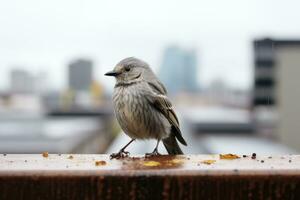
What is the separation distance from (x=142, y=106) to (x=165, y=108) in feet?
0.76

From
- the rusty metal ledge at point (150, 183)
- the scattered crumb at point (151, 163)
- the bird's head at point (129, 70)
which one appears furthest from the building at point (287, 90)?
the rusty metal ledge at point (150, 183)

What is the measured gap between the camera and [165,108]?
578cm

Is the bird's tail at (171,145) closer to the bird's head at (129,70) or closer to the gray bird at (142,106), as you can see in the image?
the gray bird at (142,106)

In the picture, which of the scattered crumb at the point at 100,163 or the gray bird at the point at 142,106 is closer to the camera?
the scattered crumb at the point at 100,163

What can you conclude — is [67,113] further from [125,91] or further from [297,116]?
[125,91]

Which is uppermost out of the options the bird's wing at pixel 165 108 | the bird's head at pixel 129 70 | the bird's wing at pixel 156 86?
the bird's head at pixel 129 70

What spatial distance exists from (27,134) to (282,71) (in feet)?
99.1

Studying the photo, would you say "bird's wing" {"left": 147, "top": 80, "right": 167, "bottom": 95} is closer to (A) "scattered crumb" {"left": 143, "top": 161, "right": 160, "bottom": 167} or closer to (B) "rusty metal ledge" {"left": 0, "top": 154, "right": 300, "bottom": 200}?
(A) "scattered crumb" {"left": 143, "top": 161, "right": 160, "bottom": 167}

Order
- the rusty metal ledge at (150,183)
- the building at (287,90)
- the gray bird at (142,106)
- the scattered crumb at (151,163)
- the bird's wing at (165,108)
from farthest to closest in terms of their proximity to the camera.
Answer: the building at (287,90) < the bird's wing at (165,108) < the gray bird at (142,106) < the scattered crumb at (151,163) < the rusty metal ledge at (150,183)

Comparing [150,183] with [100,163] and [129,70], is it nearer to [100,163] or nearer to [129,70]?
[100,163]

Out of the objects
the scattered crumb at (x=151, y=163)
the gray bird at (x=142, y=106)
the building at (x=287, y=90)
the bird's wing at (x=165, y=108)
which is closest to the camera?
the scattered crumb at (x=151, y=163)

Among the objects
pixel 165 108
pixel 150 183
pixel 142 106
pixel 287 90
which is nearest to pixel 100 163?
pixel 150 183

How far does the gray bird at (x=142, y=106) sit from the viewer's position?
5570 millimetres

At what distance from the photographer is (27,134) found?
4566cm
